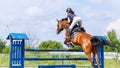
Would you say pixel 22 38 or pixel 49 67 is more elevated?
pixel 22 38

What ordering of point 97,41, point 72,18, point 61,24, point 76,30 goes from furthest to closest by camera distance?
point 61,24, point 72,18, point 76,30, point 97,41

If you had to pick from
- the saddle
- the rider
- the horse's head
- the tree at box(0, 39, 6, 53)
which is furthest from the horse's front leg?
the tree at box(0, 39, 6, 53)

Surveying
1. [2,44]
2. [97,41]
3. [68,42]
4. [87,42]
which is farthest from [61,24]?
[2,44]

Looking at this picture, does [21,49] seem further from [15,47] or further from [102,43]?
[102,43]

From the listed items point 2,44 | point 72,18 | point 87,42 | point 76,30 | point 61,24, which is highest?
point 72,18

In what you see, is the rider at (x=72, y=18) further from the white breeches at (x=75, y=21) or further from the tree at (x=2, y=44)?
the tree at (x=2, y=44)

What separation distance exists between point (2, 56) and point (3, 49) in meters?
16.1

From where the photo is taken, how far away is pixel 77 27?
1428 cm

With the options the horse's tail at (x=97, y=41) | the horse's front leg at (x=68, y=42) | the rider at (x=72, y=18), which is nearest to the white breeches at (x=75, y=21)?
the rider at (x=72, y=18)

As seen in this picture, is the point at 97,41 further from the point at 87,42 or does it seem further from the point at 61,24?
the point at 61,24

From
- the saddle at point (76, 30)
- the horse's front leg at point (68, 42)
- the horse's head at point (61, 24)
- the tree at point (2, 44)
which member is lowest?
the tree at point (2, 44)

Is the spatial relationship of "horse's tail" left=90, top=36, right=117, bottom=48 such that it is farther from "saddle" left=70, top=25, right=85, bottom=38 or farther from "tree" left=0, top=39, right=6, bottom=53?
"tree" left=0, top=39, right=6, bottom=53

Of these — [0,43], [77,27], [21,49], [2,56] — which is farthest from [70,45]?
[0,43]

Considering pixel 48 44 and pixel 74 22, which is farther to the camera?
pixel 48 44
